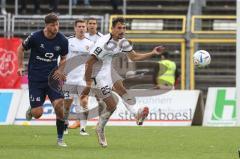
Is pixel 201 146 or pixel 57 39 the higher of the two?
pixel 57 39

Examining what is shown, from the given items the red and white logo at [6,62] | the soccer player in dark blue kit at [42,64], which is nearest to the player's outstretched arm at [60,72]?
the soccer player in dark blue kit at [42,64]

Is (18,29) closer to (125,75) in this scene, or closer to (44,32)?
(125,75)

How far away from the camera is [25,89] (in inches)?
968

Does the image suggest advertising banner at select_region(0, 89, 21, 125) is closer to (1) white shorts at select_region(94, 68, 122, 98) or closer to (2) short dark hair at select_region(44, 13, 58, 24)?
(1) white shorts at select_region(94, 68, 122, 98)

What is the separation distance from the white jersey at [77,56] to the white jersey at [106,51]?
365 cm

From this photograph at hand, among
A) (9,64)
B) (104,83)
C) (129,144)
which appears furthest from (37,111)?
(9,64)

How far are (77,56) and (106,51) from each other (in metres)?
4.39

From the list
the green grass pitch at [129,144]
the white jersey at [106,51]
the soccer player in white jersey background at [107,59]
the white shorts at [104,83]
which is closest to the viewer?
the green grass pitch at [129,144]

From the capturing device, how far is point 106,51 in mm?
15195

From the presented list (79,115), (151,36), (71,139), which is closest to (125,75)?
(151,36)

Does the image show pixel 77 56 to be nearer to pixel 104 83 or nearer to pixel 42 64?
pixel 104 83

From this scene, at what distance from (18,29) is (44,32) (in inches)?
559

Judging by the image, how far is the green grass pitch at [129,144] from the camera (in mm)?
12875

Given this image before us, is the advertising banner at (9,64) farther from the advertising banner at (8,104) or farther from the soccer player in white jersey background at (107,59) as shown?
the soccer player in white jersey background at (107,59)
